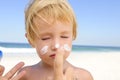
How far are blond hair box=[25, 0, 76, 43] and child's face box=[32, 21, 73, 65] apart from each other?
0.11ft

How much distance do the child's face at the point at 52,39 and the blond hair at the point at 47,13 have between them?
3 cm

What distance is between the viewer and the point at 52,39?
141 cm

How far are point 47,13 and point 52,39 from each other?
15 cm

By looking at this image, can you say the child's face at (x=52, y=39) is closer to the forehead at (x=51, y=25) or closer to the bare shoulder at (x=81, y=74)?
the forehead at (x=51, y=25)

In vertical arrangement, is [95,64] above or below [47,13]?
below

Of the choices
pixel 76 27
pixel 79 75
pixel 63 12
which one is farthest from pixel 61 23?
pixel 79 75

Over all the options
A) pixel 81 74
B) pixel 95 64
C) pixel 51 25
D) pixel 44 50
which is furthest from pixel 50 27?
pixel 95 64

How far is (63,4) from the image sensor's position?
1.52 m

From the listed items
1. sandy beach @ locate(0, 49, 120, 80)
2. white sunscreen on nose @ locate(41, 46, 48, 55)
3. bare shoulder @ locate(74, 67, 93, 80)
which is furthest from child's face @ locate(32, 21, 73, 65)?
sandy beach @ locate(0, 49, 120, 80)

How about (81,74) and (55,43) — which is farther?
(81,74)

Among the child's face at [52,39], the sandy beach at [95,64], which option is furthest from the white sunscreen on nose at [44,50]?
the sandy beach at [95,64]

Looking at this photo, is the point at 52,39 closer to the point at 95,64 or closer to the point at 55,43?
the point at 55,43

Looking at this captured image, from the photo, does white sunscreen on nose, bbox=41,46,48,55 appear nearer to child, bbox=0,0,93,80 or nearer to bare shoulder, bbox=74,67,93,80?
child, bbox=0,0,93,80

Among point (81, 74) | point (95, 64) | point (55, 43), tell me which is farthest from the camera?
point (95, 64)
